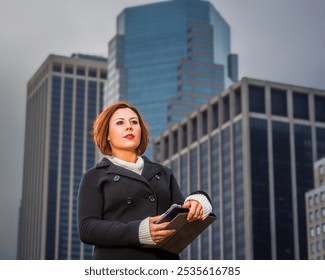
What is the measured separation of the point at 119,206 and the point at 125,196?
6 centimetres

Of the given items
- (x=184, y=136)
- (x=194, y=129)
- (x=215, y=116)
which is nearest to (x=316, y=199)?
(x=215, y=116)

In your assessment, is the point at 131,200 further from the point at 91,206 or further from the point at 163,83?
the point at 163,83

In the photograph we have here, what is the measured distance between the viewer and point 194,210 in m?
4.36

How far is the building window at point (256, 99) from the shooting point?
13900 centimetres

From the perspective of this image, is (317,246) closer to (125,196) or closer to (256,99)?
(256,99)

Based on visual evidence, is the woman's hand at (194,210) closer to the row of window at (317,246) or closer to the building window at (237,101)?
the row of window at (317,246)

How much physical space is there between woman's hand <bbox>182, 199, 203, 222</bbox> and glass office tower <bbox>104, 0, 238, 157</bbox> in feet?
567

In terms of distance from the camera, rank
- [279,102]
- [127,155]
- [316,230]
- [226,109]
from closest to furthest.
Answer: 1. [127,155]
2. [316,230]
3. [279,102]
4. [226,109]

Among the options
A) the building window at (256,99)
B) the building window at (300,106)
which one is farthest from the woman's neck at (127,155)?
the building window at (300,106)

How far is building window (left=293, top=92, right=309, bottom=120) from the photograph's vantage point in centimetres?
14225

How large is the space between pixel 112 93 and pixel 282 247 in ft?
244

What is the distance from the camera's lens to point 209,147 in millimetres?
145375

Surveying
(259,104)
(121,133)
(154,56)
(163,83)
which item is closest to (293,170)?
(259,104)

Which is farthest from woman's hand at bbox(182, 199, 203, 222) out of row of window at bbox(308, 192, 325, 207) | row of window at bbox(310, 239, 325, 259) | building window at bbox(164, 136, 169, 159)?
building window at bbox(164, 136, 169, 159)
